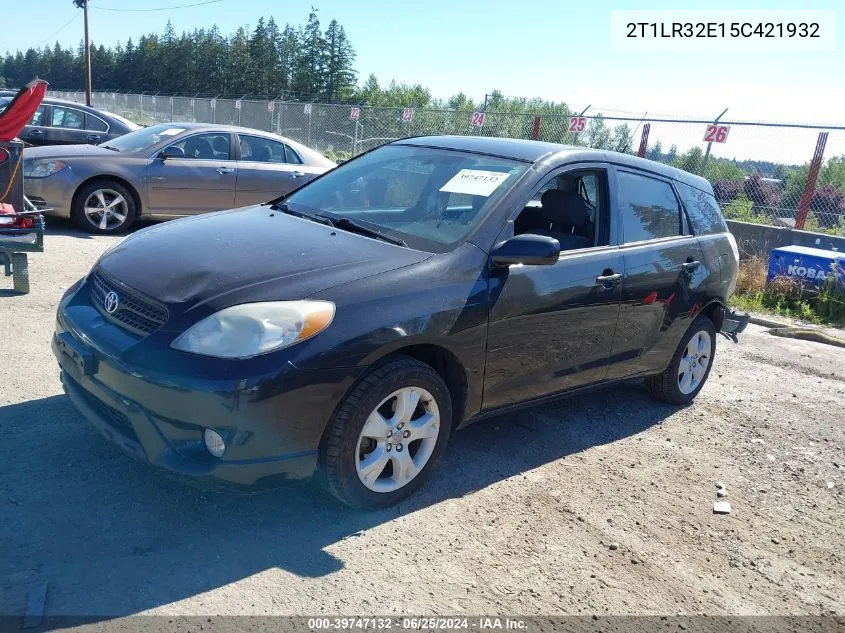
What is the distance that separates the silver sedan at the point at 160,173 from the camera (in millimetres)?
8930

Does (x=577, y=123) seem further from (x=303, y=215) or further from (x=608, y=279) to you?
(x=303, y=215)

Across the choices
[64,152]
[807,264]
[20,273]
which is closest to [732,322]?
[807,264]

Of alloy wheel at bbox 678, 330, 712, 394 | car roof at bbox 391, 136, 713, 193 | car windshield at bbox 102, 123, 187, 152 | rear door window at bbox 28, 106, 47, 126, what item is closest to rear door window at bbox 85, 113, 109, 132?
rear door window at bbox 28, 106, 47, 126

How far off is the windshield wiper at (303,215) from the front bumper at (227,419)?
1299 millimetres

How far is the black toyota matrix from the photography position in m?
3.06

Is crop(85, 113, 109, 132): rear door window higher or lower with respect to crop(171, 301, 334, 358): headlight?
higher

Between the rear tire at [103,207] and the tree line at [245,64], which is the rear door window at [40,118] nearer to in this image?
the rear tire at [103,207]

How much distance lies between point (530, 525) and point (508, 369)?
81 cm

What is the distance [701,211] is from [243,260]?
141 inches

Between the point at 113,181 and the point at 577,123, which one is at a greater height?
the point at 577,123

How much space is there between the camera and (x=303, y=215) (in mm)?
4395

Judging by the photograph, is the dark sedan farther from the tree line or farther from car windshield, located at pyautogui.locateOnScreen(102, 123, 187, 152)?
the tree line

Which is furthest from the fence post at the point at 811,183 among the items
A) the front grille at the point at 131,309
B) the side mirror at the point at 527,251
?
the front grille at the point at 131,309

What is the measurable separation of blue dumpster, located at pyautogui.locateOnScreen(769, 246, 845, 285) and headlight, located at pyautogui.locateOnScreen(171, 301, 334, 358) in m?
8.13
